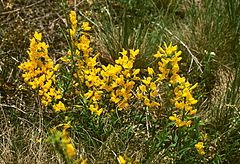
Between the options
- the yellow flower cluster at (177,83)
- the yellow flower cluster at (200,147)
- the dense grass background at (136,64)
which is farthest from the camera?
the dense grass background at (136,64)

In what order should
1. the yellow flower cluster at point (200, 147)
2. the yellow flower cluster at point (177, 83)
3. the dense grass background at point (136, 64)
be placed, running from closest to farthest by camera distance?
the yellow flower cluster at point (177, 83), the yellow flower cluster at point (200, 147), the dense grass background at point (136, 64)

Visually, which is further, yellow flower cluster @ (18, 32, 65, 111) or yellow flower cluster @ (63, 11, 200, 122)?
yellow flower cluster @ (18, 32, 65, 111)

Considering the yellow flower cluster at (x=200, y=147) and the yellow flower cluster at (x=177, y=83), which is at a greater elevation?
the yellow flower cluster at (x=177, y=83)

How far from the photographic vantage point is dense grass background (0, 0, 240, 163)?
7.57 feet

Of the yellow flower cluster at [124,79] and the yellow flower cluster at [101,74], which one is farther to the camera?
the yellow flower cluster at [101,74]

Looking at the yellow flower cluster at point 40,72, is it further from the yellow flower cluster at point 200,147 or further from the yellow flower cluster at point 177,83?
the yellow flower cluster at point 200,147

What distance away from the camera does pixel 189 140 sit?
6.96ft

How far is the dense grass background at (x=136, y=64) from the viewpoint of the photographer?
2307 mm

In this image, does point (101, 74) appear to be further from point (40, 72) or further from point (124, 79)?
point (40, 72)

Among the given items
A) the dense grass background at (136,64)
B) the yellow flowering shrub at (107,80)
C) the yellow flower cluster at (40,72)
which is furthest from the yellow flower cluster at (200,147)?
the yellow flower cluster at (40,72)

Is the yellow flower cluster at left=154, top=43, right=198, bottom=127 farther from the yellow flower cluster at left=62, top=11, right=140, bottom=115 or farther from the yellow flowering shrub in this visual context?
the yellow flower cluster at left=62, top=11, right=140, bottom=115

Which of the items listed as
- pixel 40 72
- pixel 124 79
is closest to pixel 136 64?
pixel 124 79

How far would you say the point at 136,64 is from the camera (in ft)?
9.37

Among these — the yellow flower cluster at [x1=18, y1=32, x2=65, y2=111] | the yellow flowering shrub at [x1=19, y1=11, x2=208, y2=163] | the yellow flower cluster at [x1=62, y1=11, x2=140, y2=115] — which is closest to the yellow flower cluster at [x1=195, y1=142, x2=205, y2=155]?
the yellow flowering shrub at [x1=19, y1=11, x2=208, y2=163]
